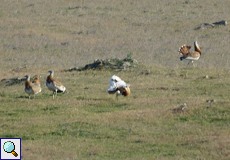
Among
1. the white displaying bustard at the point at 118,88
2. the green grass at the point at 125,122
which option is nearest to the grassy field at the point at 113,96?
the green grass at the point at 125,122

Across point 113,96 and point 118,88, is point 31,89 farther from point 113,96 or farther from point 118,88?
point 118,88

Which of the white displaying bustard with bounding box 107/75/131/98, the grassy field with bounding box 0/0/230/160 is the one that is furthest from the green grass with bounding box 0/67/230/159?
the white displaying bustard with bounding box 107/75/131/98

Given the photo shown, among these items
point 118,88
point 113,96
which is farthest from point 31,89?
point 118,88

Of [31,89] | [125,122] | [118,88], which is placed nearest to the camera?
[125,122]

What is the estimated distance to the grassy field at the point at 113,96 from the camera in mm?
15062

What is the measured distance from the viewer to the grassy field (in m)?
15.1

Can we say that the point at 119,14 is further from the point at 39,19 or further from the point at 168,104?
the point at 168,104

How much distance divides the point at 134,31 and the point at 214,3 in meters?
9.88

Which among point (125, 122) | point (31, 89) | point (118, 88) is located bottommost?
point (125, 122)

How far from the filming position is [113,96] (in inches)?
795

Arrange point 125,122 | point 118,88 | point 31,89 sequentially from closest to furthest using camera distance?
point 125,122, point 118,88, point 31,89

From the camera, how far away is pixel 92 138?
15789mm

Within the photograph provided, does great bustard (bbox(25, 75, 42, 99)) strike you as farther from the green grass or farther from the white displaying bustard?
the white displaying bustard

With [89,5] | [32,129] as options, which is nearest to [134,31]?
[89,5]
